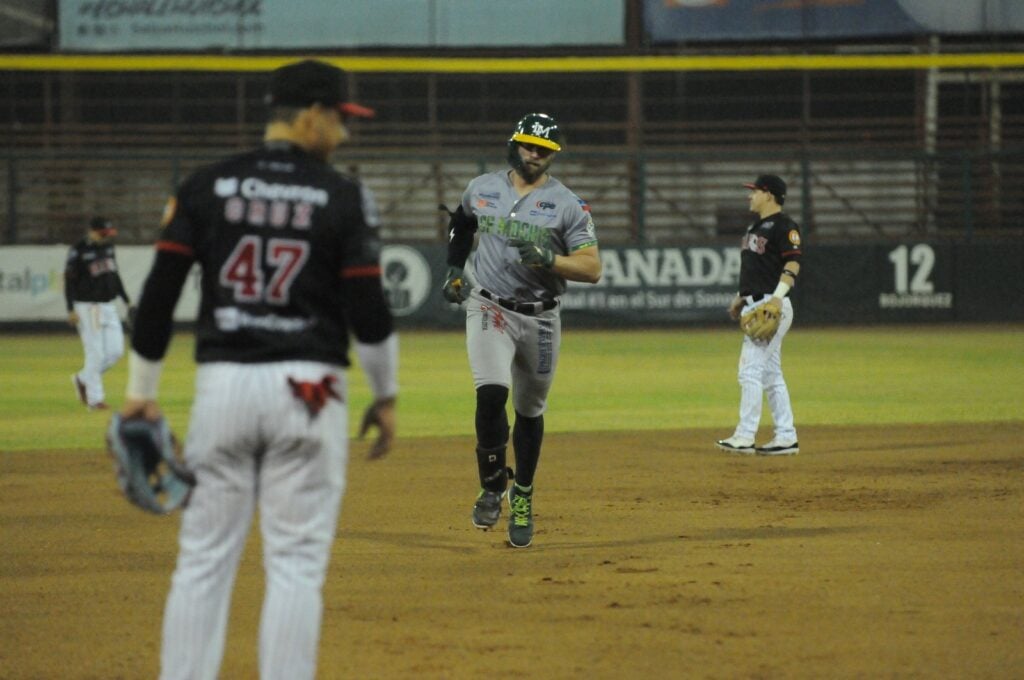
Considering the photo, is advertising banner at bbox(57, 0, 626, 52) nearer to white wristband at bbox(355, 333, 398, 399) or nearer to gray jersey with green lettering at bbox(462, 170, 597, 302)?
gray jersey with green lettering at bbox(462, 170, 597, 302)

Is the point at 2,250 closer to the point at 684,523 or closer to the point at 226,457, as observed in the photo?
the point at 684,523

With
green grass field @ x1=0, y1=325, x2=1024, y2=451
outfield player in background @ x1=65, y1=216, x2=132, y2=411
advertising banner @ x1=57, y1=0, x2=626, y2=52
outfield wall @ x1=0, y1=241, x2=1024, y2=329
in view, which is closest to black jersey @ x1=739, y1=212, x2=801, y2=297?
green grass field @ x1=0, y1=325, x2=1024, y2=451

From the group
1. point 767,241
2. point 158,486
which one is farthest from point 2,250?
point 158,486

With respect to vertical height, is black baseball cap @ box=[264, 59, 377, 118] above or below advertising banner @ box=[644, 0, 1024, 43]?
below

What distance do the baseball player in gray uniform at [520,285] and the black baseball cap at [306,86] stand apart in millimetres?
3577

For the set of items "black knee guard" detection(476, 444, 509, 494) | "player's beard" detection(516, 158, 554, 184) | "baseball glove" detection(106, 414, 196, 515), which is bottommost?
"black knee guard" detection(476, 444, 509, 494)

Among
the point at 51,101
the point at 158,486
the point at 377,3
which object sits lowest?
the point at 158,486

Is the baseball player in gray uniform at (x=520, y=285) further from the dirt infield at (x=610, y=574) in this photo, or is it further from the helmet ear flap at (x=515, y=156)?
the dirt infield at (x=610, y=574)

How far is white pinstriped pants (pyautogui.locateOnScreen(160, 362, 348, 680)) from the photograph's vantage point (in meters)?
4.46

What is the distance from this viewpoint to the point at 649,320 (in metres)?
29.8

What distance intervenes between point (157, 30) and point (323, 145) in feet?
88.1

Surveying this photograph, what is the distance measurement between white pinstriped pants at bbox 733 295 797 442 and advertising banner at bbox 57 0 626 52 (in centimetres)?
1933

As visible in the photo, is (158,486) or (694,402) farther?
(694,402)

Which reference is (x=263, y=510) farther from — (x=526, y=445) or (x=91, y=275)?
(x=91, y=275)
